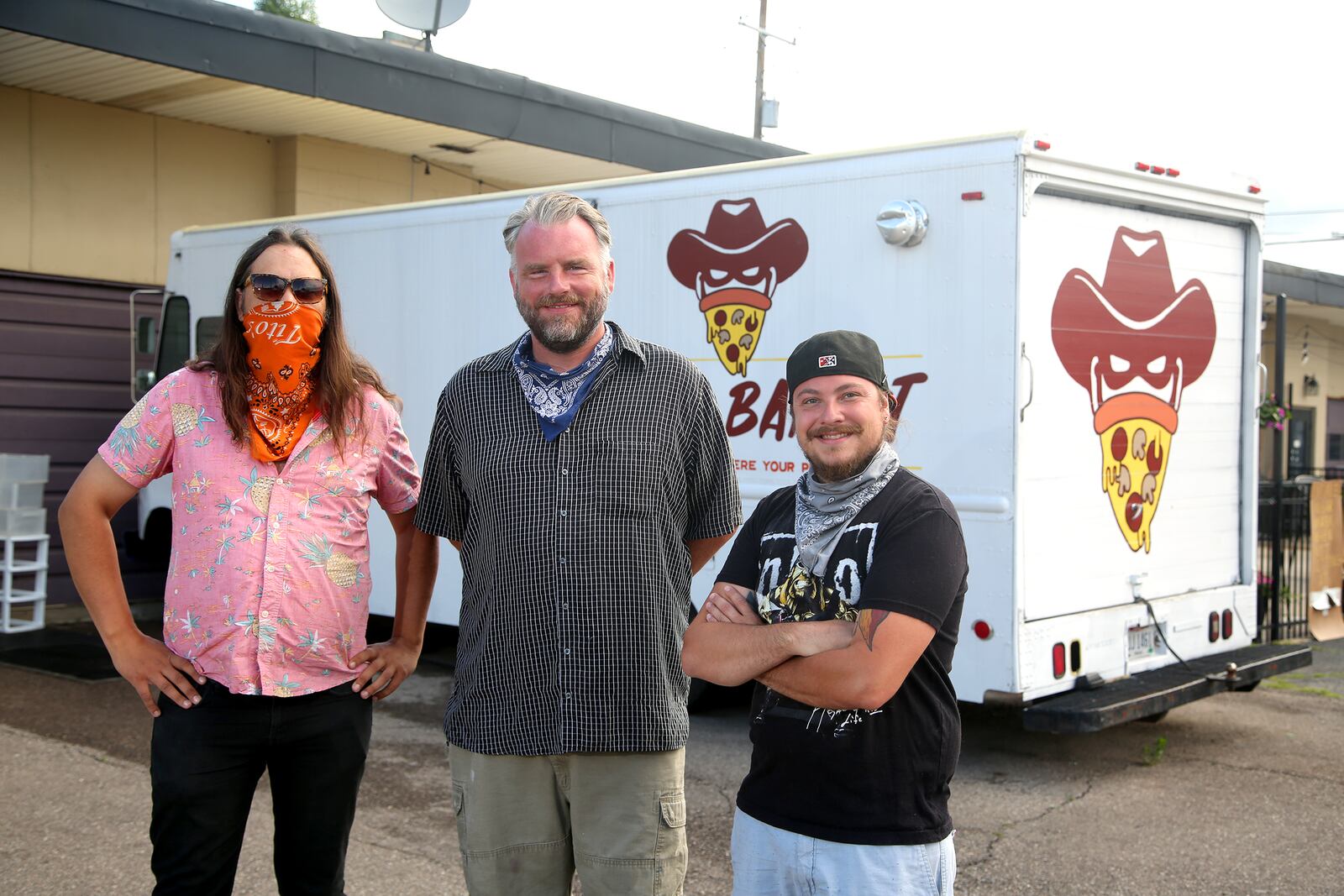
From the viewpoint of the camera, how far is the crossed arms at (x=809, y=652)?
2350 mm

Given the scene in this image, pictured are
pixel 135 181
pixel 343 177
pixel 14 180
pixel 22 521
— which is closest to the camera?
pixel 22 521

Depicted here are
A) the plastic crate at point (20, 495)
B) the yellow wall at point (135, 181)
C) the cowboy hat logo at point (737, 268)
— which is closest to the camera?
the cowboy hat logo at point (737, 268)

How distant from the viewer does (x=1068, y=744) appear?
6816 mm

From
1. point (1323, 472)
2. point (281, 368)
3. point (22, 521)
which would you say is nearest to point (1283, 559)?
point (281, 368)

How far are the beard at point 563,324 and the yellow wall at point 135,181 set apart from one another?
8.48 meters

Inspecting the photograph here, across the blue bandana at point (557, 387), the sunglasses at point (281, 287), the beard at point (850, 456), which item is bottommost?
the beard at point (850, 456)

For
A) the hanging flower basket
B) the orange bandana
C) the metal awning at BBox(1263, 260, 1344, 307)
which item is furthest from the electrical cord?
the metal awning at BBox(1263, 260, 1344, 307)

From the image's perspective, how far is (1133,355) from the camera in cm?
622

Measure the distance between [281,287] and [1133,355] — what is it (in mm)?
4426

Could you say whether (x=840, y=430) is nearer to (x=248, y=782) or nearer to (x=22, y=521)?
(x=248, y=782)

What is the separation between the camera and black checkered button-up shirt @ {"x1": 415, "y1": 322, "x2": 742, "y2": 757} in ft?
9.13

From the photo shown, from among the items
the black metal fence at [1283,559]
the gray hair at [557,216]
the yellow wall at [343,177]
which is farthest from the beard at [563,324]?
the yellow wall at [343,177]

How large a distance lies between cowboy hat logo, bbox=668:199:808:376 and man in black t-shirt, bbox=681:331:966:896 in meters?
3.78

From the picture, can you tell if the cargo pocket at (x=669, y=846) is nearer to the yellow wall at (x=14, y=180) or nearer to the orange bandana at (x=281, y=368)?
the orange bandana at (x=281, y=368)
